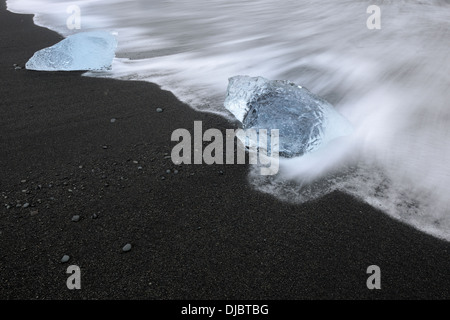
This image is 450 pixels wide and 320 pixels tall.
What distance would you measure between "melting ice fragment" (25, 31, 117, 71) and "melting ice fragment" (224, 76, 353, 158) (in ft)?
8.44

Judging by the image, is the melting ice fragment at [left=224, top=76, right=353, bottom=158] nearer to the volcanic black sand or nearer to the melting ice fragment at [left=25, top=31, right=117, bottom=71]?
the volcanic black sand

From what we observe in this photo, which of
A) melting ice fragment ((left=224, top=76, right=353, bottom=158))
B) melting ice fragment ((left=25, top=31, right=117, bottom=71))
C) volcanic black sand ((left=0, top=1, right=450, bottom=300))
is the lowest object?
volcanic black sand ((left=0, top=1, right=450, bottom=300))

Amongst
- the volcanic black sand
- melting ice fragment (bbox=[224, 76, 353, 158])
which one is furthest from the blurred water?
the volcanic black sand

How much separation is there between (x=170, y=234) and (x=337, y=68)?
3.42 m

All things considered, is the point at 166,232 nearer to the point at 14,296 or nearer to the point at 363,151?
the point at 14,296

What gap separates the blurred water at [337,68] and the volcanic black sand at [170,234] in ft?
0.94

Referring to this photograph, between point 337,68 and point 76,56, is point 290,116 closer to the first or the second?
point 337,68

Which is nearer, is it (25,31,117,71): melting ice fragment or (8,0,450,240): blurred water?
(8,0,450,240): blurred water

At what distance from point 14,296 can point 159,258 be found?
75 cm

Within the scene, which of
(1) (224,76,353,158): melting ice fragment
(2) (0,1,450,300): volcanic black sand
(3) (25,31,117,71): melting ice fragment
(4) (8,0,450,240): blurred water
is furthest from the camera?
(3) (25,31,117,71): melting ice fragment

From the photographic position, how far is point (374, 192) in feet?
8.27

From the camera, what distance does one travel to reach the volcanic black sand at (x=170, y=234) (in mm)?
1819

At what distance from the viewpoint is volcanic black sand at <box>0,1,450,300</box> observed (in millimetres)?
1819

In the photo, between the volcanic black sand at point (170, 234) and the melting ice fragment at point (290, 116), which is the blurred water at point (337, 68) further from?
the volcanic black sand at point (170, 234)
